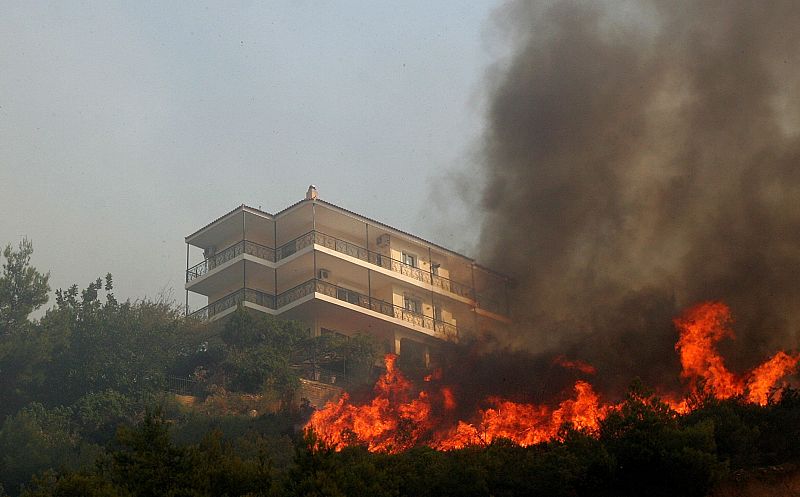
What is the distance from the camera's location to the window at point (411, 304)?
6562cm

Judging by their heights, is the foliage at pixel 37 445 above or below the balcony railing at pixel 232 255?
below

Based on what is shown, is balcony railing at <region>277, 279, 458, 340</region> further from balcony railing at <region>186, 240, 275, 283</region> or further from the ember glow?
the ember glow

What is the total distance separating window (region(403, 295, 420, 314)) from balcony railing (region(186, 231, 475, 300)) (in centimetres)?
125

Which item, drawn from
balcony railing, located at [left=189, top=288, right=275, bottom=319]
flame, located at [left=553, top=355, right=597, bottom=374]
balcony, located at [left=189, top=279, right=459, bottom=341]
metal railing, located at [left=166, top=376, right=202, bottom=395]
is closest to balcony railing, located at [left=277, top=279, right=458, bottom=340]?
balcony, located at [left=189, top=279, right=459, bottom=341]

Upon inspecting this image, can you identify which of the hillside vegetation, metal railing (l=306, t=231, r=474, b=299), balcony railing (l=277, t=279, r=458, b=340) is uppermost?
metal railing (l=306, t=231, r=474, b=299)

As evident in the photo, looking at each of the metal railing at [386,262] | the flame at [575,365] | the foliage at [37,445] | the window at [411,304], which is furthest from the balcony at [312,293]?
the flame at [575,365]

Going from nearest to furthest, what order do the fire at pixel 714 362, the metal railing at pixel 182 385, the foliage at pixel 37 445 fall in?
the fire at pixel 714 362, the foliage at pixel 37 445, the metal railing at pixel 182 385

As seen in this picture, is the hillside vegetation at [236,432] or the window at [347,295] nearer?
the hillside vegetation at [236,432]

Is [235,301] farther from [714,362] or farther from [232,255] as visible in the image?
[714,362]

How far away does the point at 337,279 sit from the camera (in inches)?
2505

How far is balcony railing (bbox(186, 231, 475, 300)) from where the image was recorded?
62531mm

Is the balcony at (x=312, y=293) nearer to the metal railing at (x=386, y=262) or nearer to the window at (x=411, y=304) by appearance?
the window at (x=411, y=304)

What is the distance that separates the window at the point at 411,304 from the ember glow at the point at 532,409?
20.0m

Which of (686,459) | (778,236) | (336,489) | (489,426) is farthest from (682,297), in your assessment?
(336,489)
